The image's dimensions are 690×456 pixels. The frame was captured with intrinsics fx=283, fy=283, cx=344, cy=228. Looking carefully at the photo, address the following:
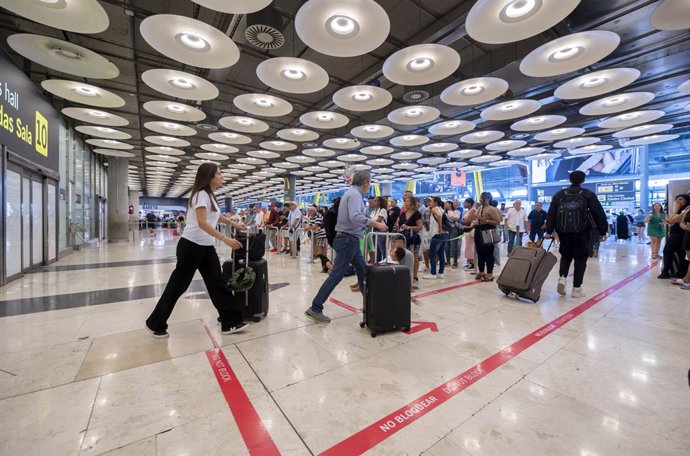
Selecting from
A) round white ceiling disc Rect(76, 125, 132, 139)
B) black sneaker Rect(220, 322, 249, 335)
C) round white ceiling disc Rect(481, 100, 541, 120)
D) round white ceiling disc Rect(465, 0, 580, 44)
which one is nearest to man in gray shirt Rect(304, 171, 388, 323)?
black sneaker Rect(220, 322, 249, 335)

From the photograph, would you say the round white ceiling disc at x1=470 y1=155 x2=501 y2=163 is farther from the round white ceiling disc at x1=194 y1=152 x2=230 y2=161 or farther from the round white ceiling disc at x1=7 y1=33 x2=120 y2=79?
the round white ceiling disc at x1=7 y1=33 x2=120 y2=79

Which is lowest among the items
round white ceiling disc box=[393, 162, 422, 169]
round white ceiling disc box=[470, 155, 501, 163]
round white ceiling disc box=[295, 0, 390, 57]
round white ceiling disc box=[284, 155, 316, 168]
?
round white ceiling disc box=[295, 0, 390, 57]

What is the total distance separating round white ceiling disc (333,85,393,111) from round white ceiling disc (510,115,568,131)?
5029mm

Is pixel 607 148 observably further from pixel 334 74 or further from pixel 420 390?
pixel 420 390

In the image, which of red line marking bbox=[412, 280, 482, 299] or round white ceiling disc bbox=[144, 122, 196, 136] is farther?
round white ceiling disc bbox=[144, 122, 196, 136]

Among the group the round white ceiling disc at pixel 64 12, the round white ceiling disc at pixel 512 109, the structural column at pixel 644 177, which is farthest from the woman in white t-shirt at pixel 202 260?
the structural column at pixel 644 177

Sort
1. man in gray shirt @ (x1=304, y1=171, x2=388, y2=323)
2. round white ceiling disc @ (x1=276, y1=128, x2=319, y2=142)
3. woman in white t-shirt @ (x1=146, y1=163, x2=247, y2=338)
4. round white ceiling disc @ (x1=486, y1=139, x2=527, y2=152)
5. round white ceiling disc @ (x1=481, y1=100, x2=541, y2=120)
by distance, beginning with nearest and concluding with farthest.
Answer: woman in white t-shirt @ (x1=146, y1=163, x2=247, y2=338) < man in gray shirt @ (x1=304, y1=171, x2=388, y2=323) < round white ceiling disc @ (x1=481, y1=100, x2=541, y2=120) < round white ceiling disc @ (x1=276, y1=128, x2=319, y2=142) < round white ceiling disc @ (x1=486, y1=139, x2=527, y2=152)

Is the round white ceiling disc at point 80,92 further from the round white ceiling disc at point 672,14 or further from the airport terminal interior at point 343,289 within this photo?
the round white ceiling disc at point 672,14

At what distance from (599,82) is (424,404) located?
8019 millimetres

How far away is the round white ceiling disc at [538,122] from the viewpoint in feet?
28.1

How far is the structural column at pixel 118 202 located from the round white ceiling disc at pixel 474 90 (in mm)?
15178

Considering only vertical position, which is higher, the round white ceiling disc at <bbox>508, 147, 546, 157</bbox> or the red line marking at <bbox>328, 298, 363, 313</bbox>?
the round white ceiling disc at <bbox>508, 147, 546, 157</bbox>

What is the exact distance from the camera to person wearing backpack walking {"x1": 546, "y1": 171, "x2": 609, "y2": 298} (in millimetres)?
3771

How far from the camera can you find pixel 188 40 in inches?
171
